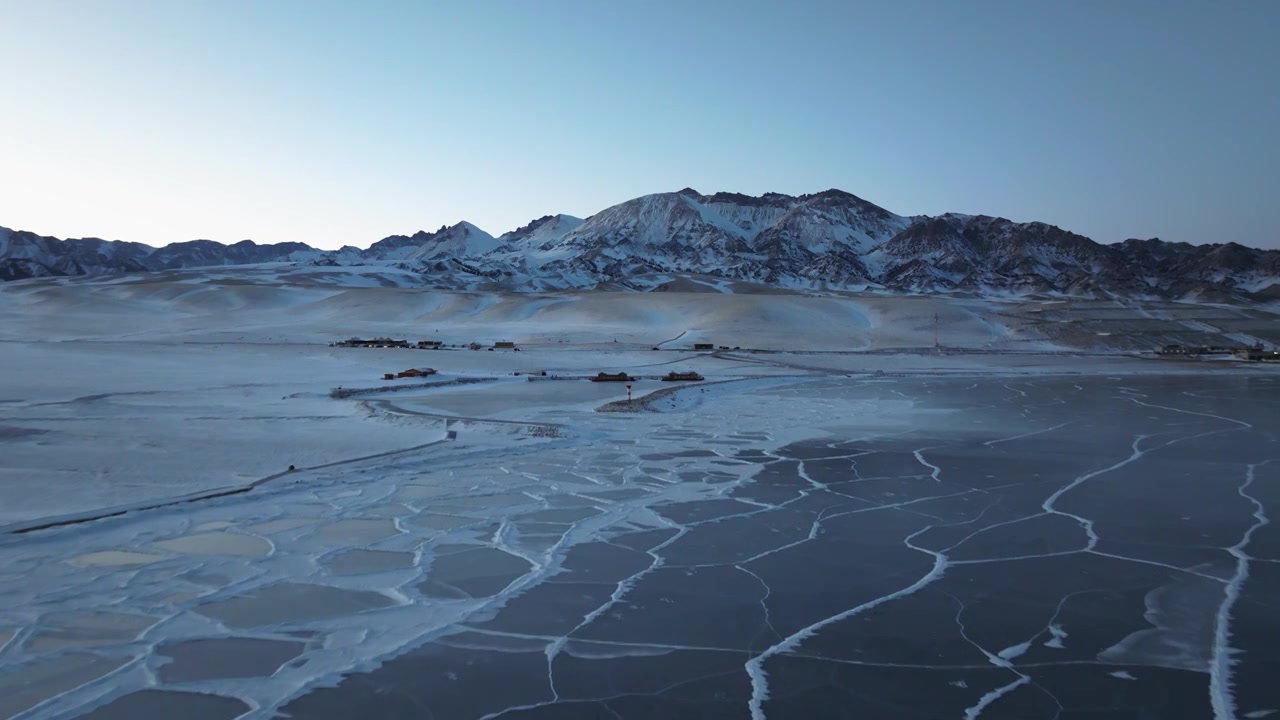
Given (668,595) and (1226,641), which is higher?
(1226,641)

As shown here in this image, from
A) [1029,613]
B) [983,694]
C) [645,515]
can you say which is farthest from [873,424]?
[983,694]

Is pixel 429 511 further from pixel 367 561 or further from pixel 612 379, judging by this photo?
pixel 612 379

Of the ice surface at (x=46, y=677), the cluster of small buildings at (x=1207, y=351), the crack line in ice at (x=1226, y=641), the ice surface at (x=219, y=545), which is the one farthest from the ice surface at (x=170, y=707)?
the cluster of small buildings at (x=1207, y=351)

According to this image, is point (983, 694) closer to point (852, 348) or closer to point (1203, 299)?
point (852, 348)

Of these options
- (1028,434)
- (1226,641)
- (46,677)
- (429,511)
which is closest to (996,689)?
(1226,641)

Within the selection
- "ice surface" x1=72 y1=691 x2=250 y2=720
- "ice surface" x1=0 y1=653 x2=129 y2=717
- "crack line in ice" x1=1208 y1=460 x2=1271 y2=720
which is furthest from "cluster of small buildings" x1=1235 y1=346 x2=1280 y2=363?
"ice surface" x1=0 y1=653 x2=129 y2=717

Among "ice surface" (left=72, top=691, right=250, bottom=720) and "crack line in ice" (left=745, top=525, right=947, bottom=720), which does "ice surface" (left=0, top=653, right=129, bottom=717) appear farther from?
"crack line in ice" (left=745, top=525, right=947, bottom=720)
